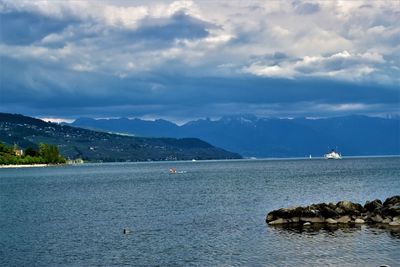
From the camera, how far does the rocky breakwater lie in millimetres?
84312

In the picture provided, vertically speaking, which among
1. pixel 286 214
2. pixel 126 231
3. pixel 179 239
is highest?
pixel 286 214

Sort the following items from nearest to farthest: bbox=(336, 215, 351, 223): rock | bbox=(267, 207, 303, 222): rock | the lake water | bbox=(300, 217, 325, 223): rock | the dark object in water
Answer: the lake water → the dark object in water → bbox=(336, 215, 351, 223): rock → bbox=(300, 217, 325, 223): rock → bbox=(267, 207, 303, 222): rock

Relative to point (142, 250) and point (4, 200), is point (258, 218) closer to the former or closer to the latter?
point (142, 250)

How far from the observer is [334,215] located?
86062mm

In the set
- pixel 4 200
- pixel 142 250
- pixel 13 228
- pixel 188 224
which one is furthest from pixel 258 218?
pixel 4 200

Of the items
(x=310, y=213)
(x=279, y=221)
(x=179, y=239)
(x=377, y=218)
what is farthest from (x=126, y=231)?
(x=377, y=218)

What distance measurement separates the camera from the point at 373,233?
2933 inches

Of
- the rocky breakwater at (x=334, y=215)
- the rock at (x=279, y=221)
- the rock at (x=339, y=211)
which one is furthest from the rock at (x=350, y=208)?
the rock at (x=279, y=221)

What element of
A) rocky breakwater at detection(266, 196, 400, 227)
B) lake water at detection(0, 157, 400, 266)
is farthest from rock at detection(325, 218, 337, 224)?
lake water at detection(0, 157, 400, 266)

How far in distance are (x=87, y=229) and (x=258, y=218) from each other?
28377 mm

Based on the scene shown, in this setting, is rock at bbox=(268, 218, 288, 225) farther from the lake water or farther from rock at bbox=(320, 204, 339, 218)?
rock at bbox=(320, 204, 339, 218)

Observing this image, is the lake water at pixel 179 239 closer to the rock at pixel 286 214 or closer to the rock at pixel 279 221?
the rock at pixel 279 221

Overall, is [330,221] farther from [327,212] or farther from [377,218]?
[377,218]

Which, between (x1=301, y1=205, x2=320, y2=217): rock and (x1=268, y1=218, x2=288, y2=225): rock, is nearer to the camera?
(x1=268, y1=218, x2=288, y2=225): rock
